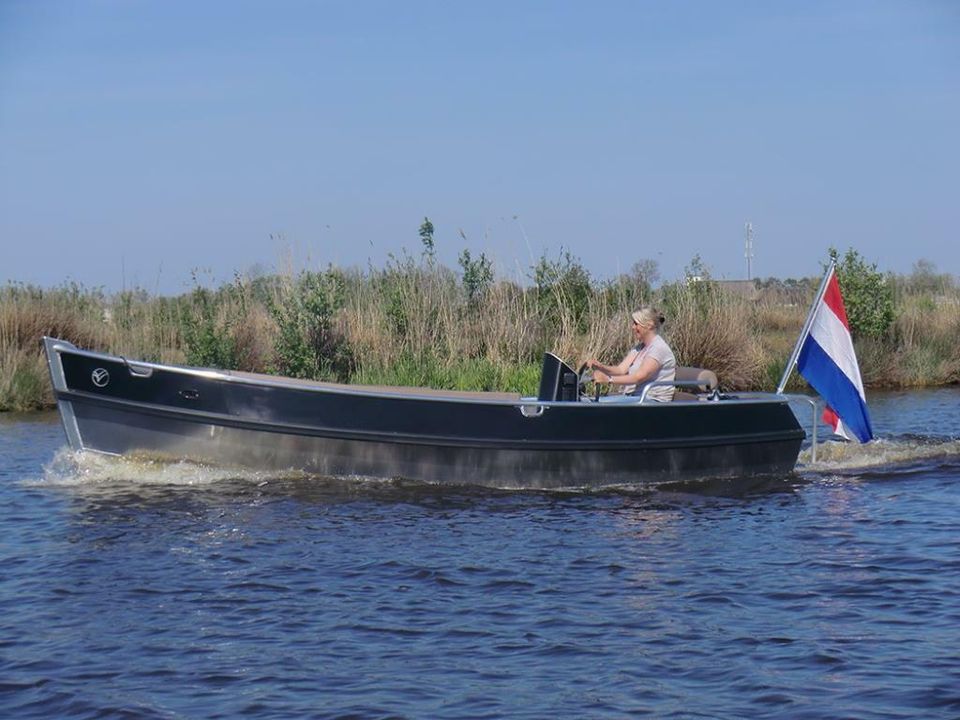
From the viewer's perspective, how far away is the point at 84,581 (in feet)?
29.8

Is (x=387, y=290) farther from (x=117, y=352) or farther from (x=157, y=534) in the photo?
(x=157, y=534)

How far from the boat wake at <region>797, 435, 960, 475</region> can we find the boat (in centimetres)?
204

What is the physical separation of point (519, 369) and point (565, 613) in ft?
33.3

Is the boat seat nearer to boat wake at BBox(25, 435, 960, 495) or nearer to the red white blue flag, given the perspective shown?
boat wake at BBox(25, 435, 960, 495)

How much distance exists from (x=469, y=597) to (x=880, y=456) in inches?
293

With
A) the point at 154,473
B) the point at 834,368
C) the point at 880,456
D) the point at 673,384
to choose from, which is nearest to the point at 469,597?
the point at 673,384

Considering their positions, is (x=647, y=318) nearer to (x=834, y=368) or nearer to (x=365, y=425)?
(x=834, y=368)

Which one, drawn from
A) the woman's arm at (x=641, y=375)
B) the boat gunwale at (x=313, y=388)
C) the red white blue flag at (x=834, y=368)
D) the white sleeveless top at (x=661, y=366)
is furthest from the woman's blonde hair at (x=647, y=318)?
the red white blue flag at (x=834, y=368)

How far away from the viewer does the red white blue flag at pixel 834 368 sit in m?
14.0

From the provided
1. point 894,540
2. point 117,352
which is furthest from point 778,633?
point 117,352

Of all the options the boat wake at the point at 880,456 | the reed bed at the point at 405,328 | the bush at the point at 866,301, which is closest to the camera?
the boat wake at the point at 880,456

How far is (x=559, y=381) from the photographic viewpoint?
12.5 meters

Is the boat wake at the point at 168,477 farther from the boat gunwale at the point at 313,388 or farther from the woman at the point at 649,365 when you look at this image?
the woman at the point at 649,365

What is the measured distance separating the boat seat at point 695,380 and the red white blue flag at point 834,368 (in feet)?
4.12
